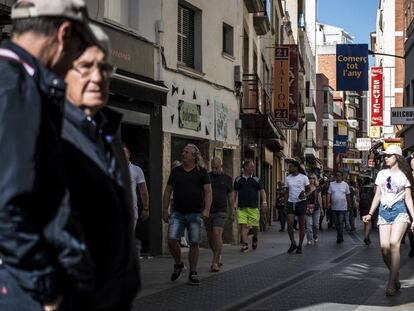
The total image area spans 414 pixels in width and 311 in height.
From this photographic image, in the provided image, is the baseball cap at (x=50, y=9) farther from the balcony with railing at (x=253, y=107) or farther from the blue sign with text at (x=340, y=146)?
the blue sign with text at (x=340, y=146)

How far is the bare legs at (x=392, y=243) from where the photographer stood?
862 centimetres

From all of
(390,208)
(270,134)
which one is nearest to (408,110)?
(270,134)

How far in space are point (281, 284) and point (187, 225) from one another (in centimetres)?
154

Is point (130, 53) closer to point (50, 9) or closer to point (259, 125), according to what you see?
point (259, 125)

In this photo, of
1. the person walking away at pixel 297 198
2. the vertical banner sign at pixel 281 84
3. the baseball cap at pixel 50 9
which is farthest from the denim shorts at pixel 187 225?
the vertical banner sign at pixel 281 84

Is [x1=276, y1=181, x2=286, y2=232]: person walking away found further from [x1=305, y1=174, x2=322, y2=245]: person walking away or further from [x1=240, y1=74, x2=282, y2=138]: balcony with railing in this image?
[x1=305, y1=174, x2=322, y2=245]: person walking away

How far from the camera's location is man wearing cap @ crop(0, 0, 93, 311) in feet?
6.98

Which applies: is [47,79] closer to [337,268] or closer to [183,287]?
[183,287]

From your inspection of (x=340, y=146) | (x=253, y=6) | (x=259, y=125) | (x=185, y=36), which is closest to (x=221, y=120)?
(x=185, y=36)

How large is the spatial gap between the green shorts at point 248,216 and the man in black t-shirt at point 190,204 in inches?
200

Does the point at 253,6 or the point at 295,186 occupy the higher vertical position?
the point at 253,6

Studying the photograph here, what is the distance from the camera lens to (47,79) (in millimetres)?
2289

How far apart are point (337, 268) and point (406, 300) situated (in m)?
3.46

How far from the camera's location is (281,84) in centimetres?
2750
